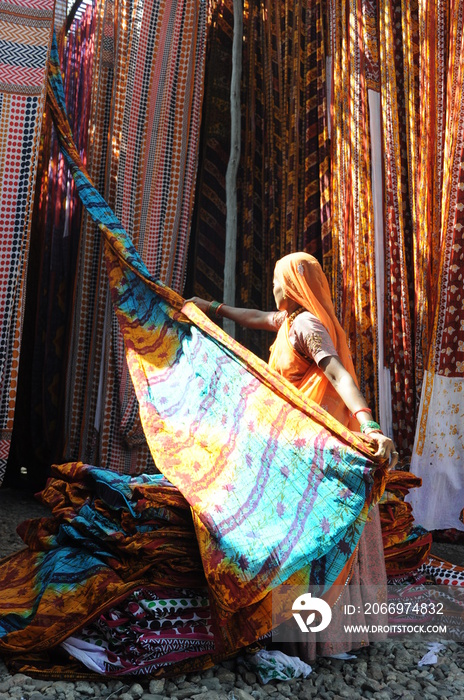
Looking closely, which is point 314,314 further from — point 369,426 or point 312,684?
point 312,684

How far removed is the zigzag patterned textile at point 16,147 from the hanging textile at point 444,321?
67.0 inches

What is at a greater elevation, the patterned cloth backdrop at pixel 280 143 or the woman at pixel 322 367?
the patterned cloth backdrop at pixel 280 143

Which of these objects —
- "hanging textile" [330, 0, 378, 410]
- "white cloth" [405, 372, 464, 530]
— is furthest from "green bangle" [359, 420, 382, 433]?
"hanging textile" [330, 0, 378, 410]

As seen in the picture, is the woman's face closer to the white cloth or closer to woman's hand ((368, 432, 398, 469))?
woman's hand ((368, 432, 398, 469))

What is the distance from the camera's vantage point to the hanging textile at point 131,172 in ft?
11.9

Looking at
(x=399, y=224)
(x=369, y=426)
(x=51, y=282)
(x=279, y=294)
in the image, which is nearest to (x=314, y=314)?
(x=279, y=294)

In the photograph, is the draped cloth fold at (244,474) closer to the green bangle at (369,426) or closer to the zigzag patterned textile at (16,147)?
the green bangle at (369,426)

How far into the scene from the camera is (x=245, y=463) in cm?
216

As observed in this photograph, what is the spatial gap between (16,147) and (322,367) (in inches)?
71.5

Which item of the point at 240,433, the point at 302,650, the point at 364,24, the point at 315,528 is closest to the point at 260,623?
the point at 302,650

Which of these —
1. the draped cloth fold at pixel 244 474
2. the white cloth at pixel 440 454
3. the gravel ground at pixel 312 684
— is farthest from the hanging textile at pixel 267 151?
the gravel ground at pixel 312 684

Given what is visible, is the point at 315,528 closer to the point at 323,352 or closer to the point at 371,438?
the point at 371,438

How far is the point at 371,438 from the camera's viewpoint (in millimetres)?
1912

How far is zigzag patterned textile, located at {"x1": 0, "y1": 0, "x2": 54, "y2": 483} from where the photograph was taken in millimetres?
3070
